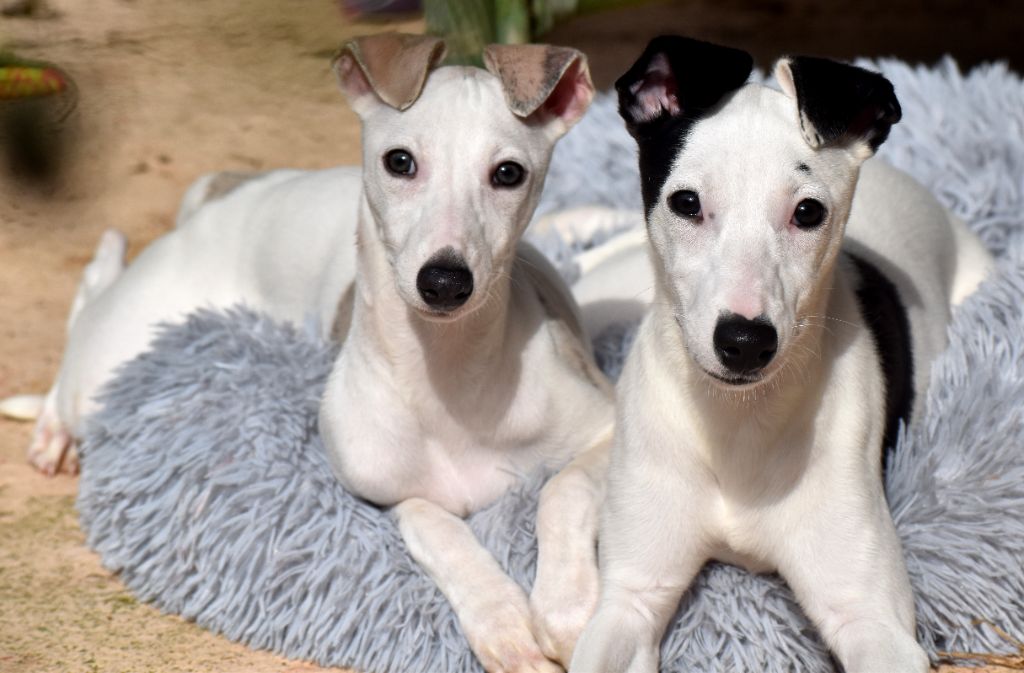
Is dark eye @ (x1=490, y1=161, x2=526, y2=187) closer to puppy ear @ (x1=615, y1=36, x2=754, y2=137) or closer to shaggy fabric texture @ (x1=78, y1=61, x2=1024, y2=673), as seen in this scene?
puppy ear @ (x1=615, y1=36, x2=754, y2=137)

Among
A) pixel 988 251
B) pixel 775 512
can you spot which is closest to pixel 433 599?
pixel 775 512

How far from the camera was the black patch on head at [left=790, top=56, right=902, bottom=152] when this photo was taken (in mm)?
2371

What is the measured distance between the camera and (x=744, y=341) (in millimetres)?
2203

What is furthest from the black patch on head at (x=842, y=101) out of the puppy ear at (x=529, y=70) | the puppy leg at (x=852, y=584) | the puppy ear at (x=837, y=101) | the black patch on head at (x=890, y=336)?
the puppy leg at (x=852, y=584)

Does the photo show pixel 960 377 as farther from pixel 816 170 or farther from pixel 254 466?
pixel 254 466

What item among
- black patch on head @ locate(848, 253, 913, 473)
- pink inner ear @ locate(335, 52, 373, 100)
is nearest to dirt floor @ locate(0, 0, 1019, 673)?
pink inner ear @ locate(335, 52, 373, 100)

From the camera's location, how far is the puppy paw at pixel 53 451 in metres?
4.33

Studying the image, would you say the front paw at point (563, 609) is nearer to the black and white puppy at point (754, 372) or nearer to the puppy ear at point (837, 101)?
the black and white puppy at point (754, 372)

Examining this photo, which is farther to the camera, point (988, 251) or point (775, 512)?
point (988, 251)

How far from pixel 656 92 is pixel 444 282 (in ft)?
2.09

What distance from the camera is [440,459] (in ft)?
10.9

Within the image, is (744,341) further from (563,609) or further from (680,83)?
(563,609)

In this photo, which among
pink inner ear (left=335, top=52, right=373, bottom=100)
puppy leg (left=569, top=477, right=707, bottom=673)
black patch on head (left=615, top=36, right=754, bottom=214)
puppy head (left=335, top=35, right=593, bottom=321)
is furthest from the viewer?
pink inner ear (left=335, top=52, right=373, bottom=100)

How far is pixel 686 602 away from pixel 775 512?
1.24 ft
